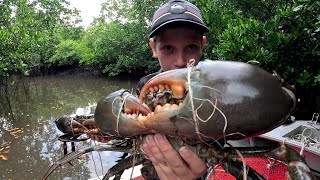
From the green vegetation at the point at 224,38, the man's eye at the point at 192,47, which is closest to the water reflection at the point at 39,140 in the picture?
the man's eye at the point at 192,47

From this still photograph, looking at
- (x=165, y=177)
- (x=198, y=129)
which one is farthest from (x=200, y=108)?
(x=165, y=177)

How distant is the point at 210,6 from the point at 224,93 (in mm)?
6533

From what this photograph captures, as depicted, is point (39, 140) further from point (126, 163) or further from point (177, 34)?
point (126, 163)

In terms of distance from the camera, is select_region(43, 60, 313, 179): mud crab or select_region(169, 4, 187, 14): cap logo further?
select_region(169, 4, 187, 14): cap logo

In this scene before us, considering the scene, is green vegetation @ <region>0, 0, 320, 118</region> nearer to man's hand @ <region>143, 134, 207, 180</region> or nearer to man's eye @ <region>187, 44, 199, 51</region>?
man's hand @ <region>143, 134, 207, 180</region>

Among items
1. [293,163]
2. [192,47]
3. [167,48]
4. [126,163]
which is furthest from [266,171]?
[293,163]

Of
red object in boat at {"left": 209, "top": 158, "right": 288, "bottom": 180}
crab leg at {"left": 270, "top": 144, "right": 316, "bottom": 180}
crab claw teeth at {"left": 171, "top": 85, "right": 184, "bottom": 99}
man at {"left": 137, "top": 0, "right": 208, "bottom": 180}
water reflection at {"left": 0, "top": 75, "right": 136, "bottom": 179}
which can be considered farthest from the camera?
water reflection at {"left": 0, "top": 75, "right": 136, "bottom": 179}

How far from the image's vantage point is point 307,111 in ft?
16.1

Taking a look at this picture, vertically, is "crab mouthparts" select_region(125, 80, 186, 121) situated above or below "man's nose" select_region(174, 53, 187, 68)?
below

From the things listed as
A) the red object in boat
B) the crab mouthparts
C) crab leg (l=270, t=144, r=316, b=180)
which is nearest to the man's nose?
the crab mouthparts

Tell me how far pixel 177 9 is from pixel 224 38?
2.87m

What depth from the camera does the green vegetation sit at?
13.8 feet

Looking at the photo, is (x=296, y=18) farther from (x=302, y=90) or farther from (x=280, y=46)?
(x=302, y=90)

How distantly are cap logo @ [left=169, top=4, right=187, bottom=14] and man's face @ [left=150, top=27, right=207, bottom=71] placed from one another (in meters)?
0.13
